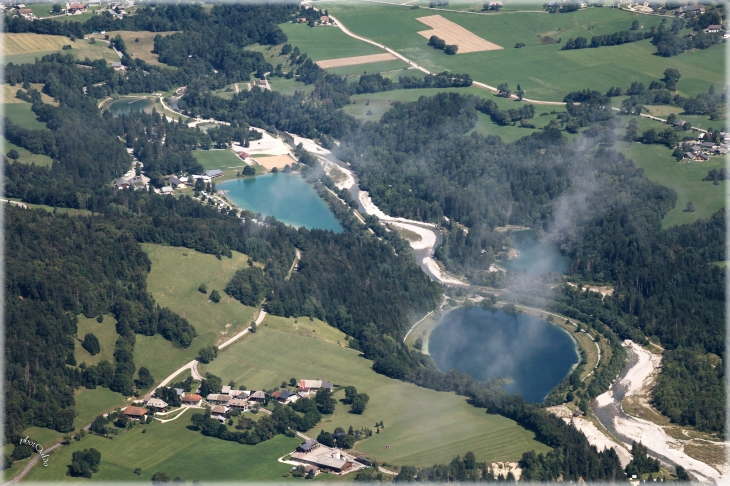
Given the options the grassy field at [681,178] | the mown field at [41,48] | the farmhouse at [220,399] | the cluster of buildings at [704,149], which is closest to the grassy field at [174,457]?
the farmhouse at [220,399]

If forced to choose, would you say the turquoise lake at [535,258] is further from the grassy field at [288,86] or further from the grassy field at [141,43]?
the grassy field at [141,43]

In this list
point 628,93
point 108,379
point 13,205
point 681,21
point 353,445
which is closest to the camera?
point 353,445

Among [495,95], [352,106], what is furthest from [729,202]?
[352,106]

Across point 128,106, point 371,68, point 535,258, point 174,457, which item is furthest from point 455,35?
point 174,457

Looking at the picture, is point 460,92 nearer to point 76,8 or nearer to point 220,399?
point 76,8

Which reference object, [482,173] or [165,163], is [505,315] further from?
[165,163]

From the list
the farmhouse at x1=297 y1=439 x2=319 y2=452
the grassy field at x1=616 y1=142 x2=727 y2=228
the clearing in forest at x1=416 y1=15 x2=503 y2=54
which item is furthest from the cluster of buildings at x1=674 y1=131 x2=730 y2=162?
the farmhouse at x1=297 y1=439 x2=319 y2=452
